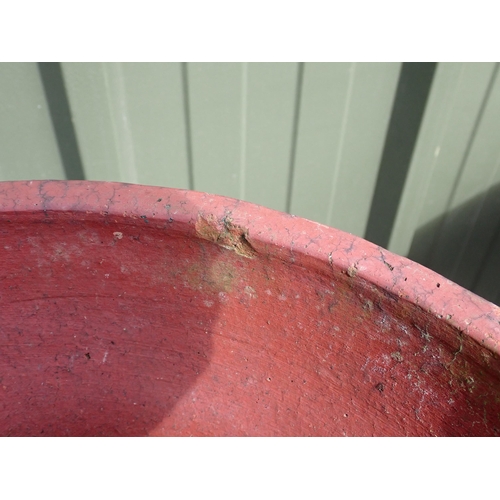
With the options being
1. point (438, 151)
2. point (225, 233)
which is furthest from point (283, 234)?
point (438, 151)

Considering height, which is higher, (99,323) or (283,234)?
(283,234)

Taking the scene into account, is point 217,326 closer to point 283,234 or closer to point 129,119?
point 283,234

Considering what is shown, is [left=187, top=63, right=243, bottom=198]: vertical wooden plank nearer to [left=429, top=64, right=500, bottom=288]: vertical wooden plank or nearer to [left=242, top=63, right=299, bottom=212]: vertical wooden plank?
[left=242, top=63, right=299, bottom=212]: vertical wooden plank

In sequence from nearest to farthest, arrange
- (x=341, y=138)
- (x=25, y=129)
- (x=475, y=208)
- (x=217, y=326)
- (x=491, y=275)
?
(x=217, y=326), (x=25, y=129), (x=341, y=138), (x=475, y=208), (x=491, y=275)

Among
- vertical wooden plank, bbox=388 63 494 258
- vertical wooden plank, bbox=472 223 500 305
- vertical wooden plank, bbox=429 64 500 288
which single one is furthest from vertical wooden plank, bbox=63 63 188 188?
vertical wooden plank, bbox=472 223 500 305

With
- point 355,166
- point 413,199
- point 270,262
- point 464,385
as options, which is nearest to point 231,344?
point 270,262

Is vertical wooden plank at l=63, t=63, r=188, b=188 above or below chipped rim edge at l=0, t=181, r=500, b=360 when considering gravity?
below
